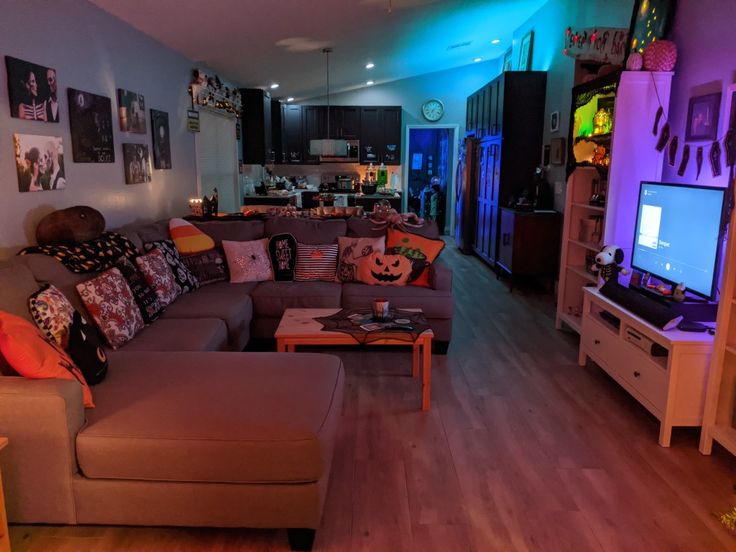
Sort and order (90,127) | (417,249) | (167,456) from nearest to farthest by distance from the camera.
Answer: (167,456)
(90,127)
(417,249)

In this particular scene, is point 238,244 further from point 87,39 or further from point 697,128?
point 697,128

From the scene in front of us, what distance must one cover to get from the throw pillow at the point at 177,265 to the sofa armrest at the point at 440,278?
1.74 m

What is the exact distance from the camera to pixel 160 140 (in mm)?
5270

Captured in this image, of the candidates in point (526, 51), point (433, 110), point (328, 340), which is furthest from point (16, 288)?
point (433, 110)

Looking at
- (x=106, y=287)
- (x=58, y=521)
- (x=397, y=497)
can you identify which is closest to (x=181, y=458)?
(x=58, y=521)

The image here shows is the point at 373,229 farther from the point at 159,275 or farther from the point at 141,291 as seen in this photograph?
the point at 141,291

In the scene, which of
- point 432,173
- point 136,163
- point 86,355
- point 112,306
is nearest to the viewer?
point 86,355

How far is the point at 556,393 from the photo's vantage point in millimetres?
3518

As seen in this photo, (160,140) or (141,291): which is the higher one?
(160,140)

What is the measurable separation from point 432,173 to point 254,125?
5.20 meters

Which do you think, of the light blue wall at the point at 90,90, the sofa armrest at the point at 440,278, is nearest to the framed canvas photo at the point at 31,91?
the light blue wall at the point at 90,90

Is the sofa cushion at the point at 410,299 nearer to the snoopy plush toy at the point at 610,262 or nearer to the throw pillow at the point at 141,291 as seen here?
the snoopy plush toy at the point at 610,262

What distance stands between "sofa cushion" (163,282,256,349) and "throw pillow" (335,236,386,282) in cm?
72

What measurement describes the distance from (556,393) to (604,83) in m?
2.22
